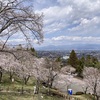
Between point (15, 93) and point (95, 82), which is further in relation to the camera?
point (95, 82)

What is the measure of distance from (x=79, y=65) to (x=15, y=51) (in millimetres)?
48074

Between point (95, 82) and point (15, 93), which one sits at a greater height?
point (15, 93)

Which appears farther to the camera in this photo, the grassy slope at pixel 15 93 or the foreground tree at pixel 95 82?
the foreground tree at pixel 95 82

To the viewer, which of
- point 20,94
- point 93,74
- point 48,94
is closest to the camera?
point 20,94

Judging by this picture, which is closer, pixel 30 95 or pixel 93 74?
pixel 30 95

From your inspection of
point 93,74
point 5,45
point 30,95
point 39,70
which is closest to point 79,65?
point 93,74

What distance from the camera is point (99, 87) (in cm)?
3133

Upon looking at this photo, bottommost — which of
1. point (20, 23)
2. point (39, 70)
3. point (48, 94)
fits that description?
point (48, 94)

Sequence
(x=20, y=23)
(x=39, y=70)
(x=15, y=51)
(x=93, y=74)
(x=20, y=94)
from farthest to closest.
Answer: (x=93, y=74), (x=39, y=70), (x=20, y=94), (x=15, y=51), (x=20, y=23)

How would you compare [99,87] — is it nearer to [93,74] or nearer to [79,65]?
[93,74]

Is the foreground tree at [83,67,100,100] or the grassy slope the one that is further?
the foreground tree at [83,67,100,100]

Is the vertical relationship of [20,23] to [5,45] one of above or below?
above

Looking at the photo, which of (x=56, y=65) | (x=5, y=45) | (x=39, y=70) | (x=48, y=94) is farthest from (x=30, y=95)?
(x=5, y=45)

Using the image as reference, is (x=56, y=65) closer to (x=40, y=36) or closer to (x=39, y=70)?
(x=39, y=70)
